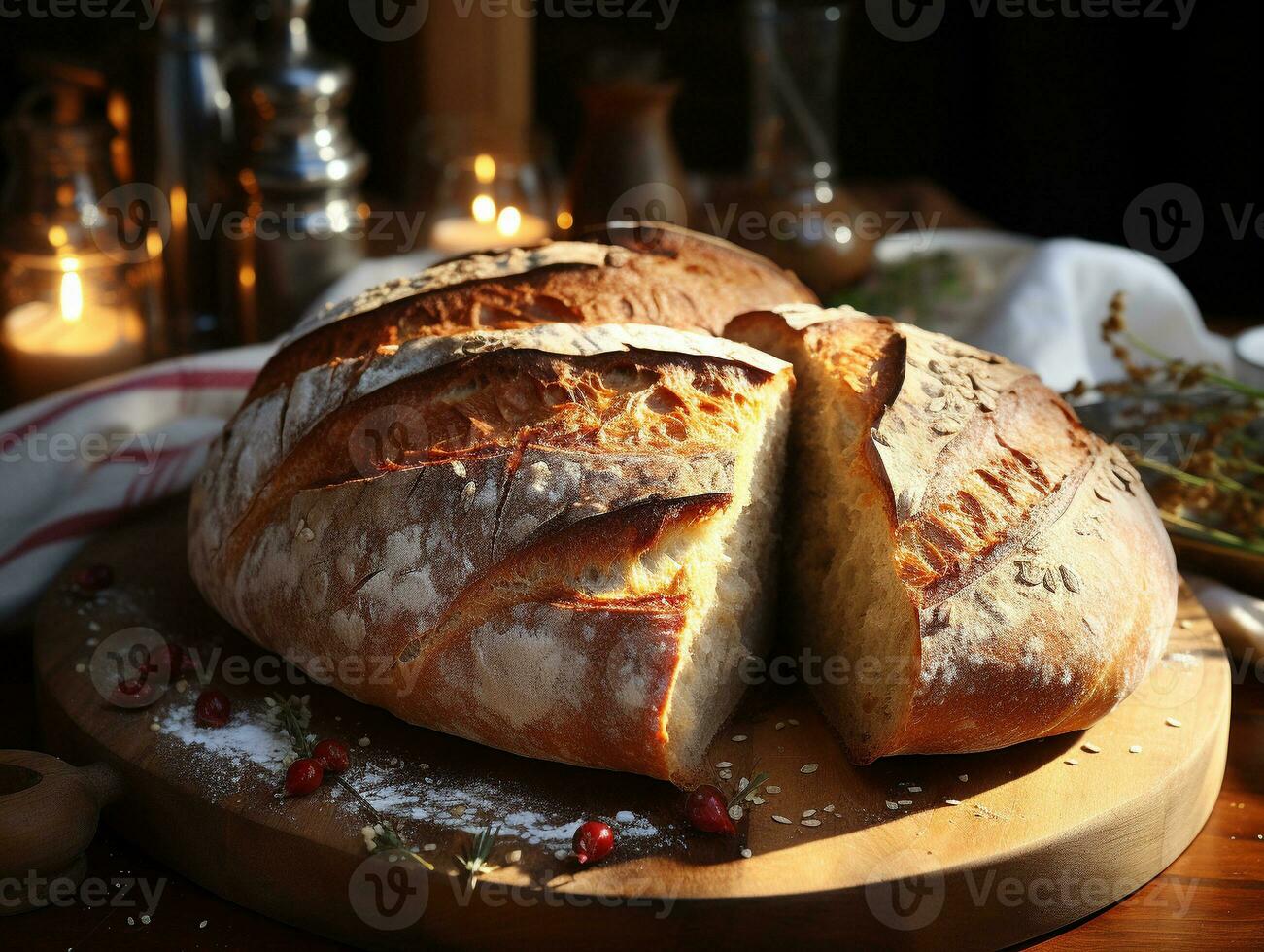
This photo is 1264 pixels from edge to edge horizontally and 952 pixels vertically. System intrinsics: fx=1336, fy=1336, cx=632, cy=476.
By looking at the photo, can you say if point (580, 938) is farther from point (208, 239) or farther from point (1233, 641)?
point (208, 239)

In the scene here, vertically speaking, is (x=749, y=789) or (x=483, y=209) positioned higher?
(x=483, y=209)

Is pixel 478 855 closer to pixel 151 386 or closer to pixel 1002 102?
pixel 151 386

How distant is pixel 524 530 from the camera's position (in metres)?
1.91

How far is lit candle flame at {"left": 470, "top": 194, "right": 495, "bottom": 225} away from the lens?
12.7 feet

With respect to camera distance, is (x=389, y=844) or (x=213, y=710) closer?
(x=389, y=844)

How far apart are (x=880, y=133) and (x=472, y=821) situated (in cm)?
501

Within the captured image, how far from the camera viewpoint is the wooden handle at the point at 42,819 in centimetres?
179

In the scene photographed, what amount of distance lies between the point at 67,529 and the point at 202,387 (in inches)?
20.2

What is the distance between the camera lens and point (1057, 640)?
1.93 metres

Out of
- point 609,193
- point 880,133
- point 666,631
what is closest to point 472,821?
point 666,631
